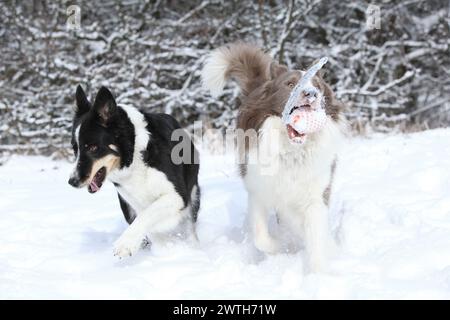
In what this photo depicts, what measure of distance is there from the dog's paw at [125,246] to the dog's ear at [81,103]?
1049 mm

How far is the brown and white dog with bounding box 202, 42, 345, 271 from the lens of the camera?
4.27 m

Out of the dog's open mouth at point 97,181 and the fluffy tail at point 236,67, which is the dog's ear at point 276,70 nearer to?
the fluffy tail at point 236,67

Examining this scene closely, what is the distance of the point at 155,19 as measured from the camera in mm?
13484

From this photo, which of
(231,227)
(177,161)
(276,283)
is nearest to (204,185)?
(231,227)

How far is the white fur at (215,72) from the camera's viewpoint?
202 inches

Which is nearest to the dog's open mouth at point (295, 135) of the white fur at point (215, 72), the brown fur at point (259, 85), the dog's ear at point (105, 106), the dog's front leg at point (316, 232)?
the brown fur at point (259, 85)

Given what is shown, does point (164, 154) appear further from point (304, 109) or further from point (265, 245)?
point (304, 109)

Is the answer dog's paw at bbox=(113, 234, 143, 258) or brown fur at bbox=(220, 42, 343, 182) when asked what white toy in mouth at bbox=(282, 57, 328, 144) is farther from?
dog's paw at bbox=(113, 234, 143, 258)

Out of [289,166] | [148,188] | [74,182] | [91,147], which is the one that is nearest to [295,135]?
[289,166]

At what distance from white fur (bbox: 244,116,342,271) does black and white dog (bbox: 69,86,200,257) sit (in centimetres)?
62
